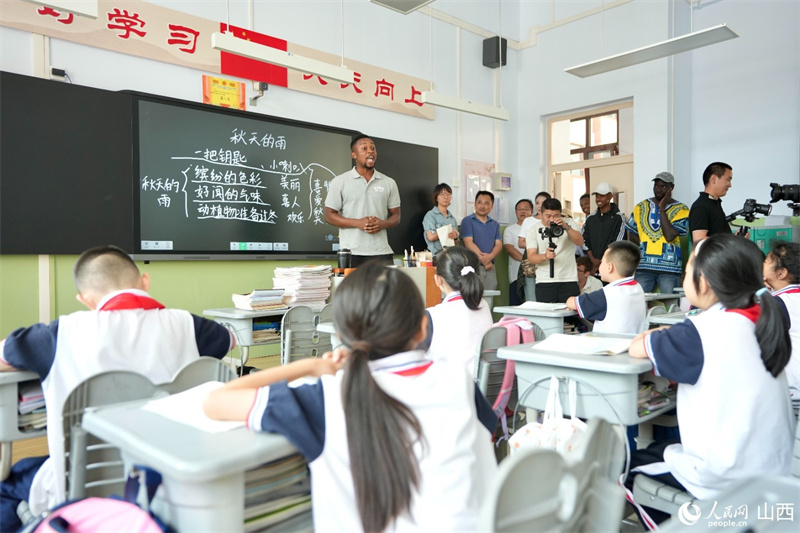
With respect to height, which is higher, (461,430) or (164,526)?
(461,430)

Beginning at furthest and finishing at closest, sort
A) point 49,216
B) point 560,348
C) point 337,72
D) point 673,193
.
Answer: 1. point 673,193
2. point 337,72
3. point 49,216
4. point 560,348

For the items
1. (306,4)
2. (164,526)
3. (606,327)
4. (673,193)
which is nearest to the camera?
(164,526)

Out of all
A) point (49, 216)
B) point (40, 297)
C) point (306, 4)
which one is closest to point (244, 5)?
point (306, 4)

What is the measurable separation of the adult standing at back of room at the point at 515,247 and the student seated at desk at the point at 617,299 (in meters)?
3.44

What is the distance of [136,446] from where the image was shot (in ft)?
3.17

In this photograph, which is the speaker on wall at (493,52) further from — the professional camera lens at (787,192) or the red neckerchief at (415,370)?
the red neckerchief at (415,370)

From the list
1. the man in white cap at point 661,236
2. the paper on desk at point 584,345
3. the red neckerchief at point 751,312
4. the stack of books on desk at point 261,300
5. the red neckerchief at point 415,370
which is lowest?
the paper on desk at point 584,345

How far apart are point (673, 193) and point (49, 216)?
5777 mm

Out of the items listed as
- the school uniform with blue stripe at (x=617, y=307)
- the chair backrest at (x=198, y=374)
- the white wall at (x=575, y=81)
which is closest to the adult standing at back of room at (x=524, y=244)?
the white wall at (x=575, y=81)

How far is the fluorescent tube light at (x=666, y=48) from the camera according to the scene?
13.8 feet

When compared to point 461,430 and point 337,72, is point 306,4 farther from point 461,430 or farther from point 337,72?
point 461,430

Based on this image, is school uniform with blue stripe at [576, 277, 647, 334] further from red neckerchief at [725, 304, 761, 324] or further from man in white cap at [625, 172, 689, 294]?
man in white cap at [625, 172, 689, 294]

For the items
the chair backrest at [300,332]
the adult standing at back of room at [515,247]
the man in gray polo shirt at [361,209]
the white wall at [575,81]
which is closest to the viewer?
the chair backrest at [300,332]

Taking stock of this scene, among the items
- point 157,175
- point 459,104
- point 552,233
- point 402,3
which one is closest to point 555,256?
point 552,233
